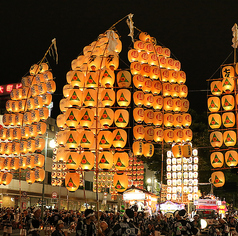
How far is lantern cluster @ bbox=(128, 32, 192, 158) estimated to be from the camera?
23547 millimetres

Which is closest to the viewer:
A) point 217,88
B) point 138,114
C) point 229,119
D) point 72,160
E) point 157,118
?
point 72,160

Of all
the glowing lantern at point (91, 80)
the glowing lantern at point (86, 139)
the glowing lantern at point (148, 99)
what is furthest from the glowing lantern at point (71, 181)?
the glowing lantern at point (148, 99)

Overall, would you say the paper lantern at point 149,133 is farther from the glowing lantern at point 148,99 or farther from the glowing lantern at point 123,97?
the glowing lantern at point 123,97

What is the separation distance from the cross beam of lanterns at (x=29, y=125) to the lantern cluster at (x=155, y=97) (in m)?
5.97

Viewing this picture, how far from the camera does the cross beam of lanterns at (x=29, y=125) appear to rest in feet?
82.0

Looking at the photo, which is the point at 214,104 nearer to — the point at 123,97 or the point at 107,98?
the point at 123,97

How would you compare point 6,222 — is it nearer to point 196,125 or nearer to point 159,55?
point 159,55

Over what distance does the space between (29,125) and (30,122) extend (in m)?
0.23

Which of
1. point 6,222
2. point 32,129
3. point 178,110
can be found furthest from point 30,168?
point 178,110

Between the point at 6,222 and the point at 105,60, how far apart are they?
976cm

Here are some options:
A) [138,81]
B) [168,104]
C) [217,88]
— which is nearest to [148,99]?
[138,81]

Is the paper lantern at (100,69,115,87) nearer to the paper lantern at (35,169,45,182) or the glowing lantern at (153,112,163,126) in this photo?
the glowing lantern at (153,112,163,126)

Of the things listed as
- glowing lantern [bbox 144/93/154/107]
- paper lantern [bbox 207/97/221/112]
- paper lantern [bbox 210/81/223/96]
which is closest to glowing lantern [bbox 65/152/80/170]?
glowing lantern [bbox 144/93/154/107]

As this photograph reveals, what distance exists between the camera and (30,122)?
25.5 meters
